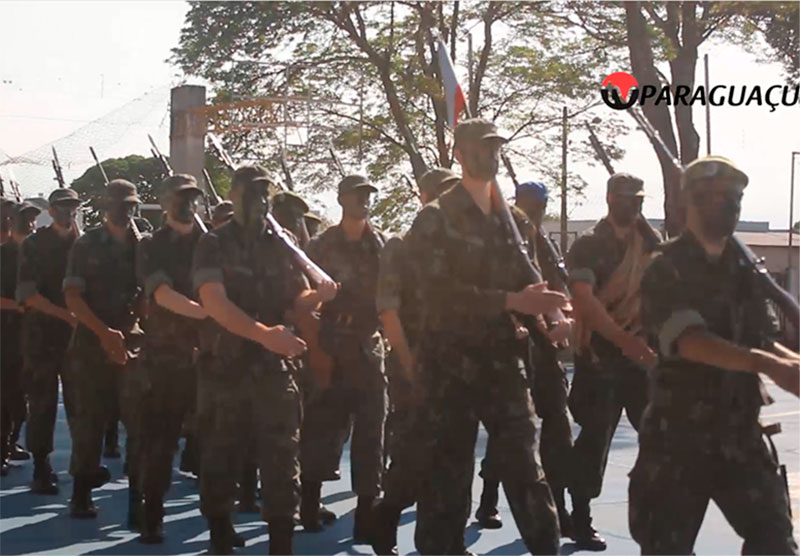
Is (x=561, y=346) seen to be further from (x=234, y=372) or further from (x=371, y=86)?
(x=371, y=86)

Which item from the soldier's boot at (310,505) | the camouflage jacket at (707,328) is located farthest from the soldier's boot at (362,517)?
the camouflage jacket at (707,328)

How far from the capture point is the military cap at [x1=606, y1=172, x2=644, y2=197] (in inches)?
273

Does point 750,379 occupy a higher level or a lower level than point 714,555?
higher

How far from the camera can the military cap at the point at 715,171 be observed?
185 inches

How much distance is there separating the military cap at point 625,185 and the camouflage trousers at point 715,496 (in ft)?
7.81

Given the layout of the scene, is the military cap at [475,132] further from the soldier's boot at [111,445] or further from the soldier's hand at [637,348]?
the soldier's boot at [111,445]

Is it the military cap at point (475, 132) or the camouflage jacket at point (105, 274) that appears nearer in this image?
the military cap at point (475, 132)

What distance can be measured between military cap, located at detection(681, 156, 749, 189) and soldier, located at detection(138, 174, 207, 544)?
3.12 metres

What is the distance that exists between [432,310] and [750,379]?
138cm

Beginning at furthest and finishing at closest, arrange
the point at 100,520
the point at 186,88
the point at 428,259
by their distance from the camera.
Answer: the point at 186,88 < the point at 100,520 < the point at 428,259

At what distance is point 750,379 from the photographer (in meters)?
4.66

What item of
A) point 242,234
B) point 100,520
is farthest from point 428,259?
point 100,520

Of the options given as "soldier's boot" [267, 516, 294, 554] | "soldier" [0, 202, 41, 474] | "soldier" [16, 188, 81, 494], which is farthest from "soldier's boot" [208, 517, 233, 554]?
"soldier" [0, 202, 41, 474]

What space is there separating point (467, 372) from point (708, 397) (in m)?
1.12
